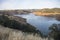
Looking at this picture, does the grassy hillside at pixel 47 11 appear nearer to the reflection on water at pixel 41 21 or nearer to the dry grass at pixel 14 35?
the reflection on water at pixel 41 21

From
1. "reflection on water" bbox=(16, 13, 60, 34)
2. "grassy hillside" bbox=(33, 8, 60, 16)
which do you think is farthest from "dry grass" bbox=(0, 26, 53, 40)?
"grassy hillside" bbox=(33, 8, 60, 16)

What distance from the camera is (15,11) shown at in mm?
1531

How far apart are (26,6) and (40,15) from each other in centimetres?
21

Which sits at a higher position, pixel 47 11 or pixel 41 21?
pixel 47 11

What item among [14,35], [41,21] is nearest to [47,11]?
[41,21]

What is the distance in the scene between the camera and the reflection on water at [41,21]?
1.47 metres

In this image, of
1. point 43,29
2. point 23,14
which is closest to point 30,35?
point 43,29

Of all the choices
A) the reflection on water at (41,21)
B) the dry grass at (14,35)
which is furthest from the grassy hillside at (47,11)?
the dry grass at (14,35)

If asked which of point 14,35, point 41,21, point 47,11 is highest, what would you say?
point 47,11

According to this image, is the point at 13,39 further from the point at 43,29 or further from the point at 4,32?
the point at 43,29

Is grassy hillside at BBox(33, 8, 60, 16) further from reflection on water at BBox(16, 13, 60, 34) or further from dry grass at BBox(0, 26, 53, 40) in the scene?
dry grass at BBox(0, 26, 53, 40)

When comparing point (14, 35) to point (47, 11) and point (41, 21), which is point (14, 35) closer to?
point (41, 21)

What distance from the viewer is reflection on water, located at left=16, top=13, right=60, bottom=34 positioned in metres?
1.47

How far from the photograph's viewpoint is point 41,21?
150 centimetres
